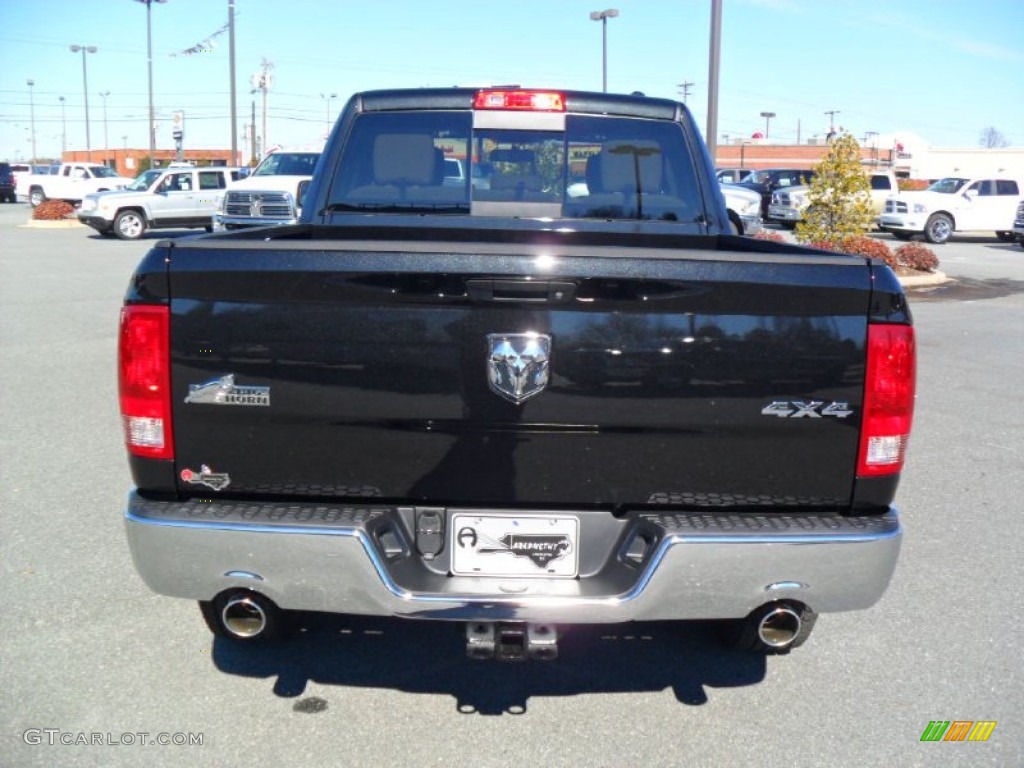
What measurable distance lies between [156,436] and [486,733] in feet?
4.77

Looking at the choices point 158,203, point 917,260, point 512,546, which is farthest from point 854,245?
point 158,203

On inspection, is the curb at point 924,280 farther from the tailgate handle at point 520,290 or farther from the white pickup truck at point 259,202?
the tailgate handle at point 520,290

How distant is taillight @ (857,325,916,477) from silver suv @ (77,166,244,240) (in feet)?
82.2

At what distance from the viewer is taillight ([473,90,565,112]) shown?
4.54m

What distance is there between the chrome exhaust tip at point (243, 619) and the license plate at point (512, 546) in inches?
29.2

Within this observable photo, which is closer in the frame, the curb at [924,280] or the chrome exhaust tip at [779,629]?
the chrome exhaust tip at [779,629]

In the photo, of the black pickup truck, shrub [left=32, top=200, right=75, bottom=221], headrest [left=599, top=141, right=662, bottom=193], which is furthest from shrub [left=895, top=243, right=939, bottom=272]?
shrub [left=32, top=200, right=75, bottom=221]

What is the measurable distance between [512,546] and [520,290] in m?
0.78

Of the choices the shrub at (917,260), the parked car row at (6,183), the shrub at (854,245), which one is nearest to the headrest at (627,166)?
the shrub at (854,245)

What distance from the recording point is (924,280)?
17172 millimetres

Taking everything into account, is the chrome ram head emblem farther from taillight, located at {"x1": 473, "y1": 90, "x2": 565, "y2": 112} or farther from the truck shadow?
taillight, located at {"x1": 473, "y1": 90, "x2": 565, "y2": 112}

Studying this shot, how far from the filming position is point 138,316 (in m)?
2.81

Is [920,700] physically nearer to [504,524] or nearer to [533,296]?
[504,524]

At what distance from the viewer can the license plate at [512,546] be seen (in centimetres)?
291
